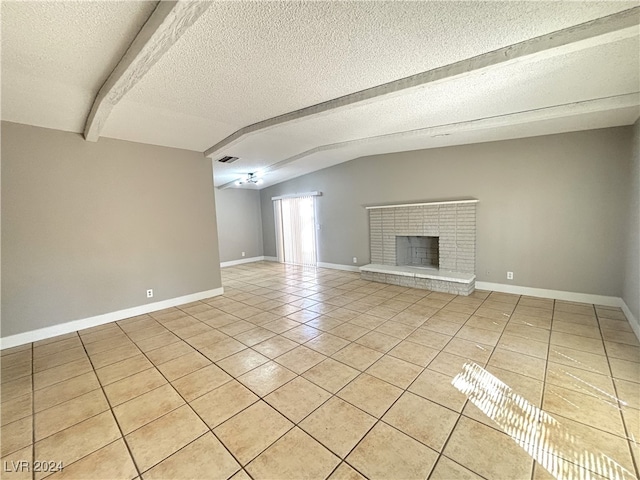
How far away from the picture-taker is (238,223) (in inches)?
312

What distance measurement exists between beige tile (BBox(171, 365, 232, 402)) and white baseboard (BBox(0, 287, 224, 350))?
218 cm

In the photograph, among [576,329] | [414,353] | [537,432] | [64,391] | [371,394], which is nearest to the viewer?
[537,432]

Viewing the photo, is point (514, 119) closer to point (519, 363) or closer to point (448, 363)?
point (519, 363)

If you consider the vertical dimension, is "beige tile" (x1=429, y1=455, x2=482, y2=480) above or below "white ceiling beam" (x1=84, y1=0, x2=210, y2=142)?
below

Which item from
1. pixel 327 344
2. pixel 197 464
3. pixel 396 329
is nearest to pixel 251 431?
pixel 197 464

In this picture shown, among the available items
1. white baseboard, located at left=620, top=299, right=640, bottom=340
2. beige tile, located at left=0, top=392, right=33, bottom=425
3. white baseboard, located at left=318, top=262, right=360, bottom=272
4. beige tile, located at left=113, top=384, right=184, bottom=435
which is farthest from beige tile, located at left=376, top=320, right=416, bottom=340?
beige tile, located at left=0, top=392, right=33, bottom=425

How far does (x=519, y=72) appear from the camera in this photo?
2217 mm

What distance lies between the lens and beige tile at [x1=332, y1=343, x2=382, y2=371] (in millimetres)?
2340

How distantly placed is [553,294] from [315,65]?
14.7ft

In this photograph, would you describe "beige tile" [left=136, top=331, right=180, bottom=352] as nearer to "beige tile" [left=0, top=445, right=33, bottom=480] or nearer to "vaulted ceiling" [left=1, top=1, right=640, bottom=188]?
"beige tile" [left=0, top=445, right=33, bottom=480]

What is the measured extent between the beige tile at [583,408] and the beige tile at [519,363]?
20cm

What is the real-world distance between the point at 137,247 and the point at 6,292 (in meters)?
1.32

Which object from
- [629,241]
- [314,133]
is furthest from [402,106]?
[629,241]

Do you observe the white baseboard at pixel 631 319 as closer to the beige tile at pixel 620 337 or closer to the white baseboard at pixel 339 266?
the beige tile at pixel 620 337
